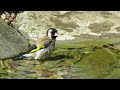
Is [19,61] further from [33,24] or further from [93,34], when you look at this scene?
[93,34]

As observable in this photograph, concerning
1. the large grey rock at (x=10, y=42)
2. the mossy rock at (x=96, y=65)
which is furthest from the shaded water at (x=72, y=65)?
the large grey rock at (x=10, y=42)

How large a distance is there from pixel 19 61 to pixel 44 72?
421 mm

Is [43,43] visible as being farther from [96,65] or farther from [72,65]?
[96,65]

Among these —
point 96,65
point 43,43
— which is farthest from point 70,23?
point 96,65

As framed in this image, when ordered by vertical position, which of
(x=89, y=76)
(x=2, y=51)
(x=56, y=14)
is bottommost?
(x=89, y=76)

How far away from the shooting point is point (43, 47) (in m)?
6.66

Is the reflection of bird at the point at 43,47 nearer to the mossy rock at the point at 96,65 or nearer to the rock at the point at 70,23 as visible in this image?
the rock at the point at 70,23

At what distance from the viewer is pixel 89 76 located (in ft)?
21.5

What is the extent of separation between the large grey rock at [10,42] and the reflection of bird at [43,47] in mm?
115

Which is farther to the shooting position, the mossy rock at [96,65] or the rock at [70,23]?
the rock at [70,23]

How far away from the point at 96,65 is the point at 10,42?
1.37m

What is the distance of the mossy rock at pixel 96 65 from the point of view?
655cm

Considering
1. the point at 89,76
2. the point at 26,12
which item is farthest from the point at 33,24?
the point at 89,76

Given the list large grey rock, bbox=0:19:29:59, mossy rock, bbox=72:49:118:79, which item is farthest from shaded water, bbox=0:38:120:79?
large grey rock, bbox=0:19:29:59
